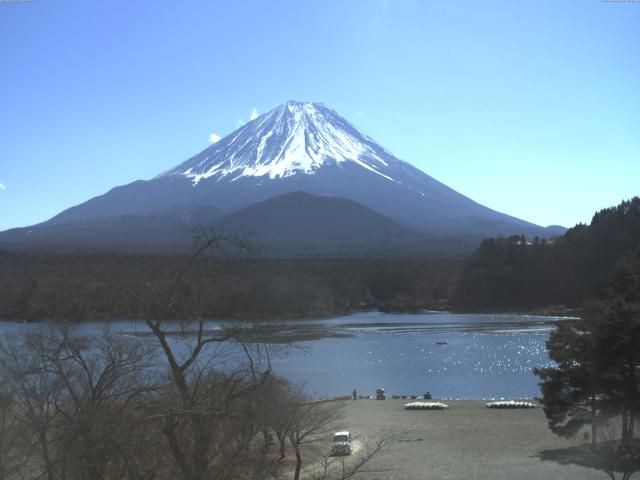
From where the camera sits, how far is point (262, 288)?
1222 inches

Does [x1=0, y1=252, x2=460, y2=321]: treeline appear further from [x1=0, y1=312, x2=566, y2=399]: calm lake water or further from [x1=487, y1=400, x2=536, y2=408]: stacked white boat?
[x1=487, y1=400, x2=536, y2=408]: stacked white boat

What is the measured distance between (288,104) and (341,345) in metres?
100

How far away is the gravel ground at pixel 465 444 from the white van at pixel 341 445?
1.64 feet

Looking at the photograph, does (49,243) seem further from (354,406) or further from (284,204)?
(354,406)

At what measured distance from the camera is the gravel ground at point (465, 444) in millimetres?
11398

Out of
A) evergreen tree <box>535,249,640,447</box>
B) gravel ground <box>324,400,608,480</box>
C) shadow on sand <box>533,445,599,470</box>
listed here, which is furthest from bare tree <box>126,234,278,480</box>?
shadow on sand <box>533,445,599,470</box>

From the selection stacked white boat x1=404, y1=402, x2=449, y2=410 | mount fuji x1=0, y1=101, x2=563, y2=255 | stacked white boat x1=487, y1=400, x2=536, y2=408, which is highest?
mount fuji x1=0, y1=101, x2=563, y2=255

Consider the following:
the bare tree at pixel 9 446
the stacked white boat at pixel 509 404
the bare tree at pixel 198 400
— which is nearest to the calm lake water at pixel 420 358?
the stacked white boat at pixel 509 404

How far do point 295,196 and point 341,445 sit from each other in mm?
94458

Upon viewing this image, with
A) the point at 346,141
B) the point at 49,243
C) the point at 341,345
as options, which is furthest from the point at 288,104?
the point at 341,345

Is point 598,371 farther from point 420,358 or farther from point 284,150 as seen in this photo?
point 284,150

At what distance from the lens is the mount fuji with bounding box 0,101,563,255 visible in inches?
3893

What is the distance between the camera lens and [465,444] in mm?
14305

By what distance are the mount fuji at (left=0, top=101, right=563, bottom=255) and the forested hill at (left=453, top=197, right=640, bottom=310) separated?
32.7 m
